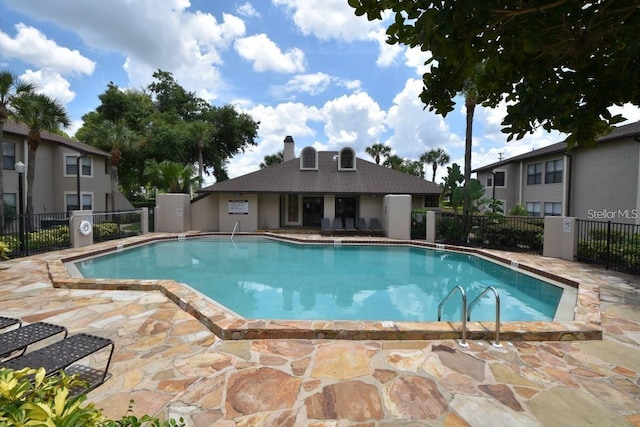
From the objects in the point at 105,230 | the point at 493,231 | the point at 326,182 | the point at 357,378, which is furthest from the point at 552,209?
the point at 105,230

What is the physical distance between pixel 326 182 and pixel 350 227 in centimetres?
365

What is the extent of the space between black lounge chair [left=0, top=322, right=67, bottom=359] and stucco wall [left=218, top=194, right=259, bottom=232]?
671 inches

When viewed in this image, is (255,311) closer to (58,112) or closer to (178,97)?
(58,112)

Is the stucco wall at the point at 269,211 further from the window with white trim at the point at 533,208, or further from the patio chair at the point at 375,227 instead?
the window with white trim at the point at 533,208

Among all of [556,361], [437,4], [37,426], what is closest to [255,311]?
[556,361]

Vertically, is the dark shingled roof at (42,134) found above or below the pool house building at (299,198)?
above

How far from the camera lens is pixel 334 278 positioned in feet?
35.3

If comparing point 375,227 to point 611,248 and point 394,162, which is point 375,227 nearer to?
point 611,248

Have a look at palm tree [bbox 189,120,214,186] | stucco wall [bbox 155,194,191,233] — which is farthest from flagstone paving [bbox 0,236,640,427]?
palm tree [bbox 189,120,214,186]

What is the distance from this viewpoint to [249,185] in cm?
2084

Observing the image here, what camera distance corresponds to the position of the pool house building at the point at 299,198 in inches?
797

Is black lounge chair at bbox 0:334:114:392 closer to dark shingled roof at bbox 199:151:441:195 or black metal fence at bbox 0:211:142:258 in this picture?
black metal fence at bbox 0:211:142:258

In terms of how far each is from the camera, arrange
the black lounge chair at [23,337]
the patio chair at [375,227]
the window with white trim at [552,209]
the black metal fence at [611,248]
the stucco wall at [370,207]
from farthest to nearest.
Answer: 1. the stucco wall at [370,207]
2. the window with white trim at [552,209]
3. the patio chair at [375,227]
4. the black metal fence at [611,248]
5. the black lounge chair at [23,337]

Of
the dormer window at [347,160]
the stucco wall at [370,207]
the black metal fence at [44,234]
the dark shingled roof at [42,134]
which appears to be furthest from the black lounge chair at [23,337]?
the dark shingled roof at [42,134]
